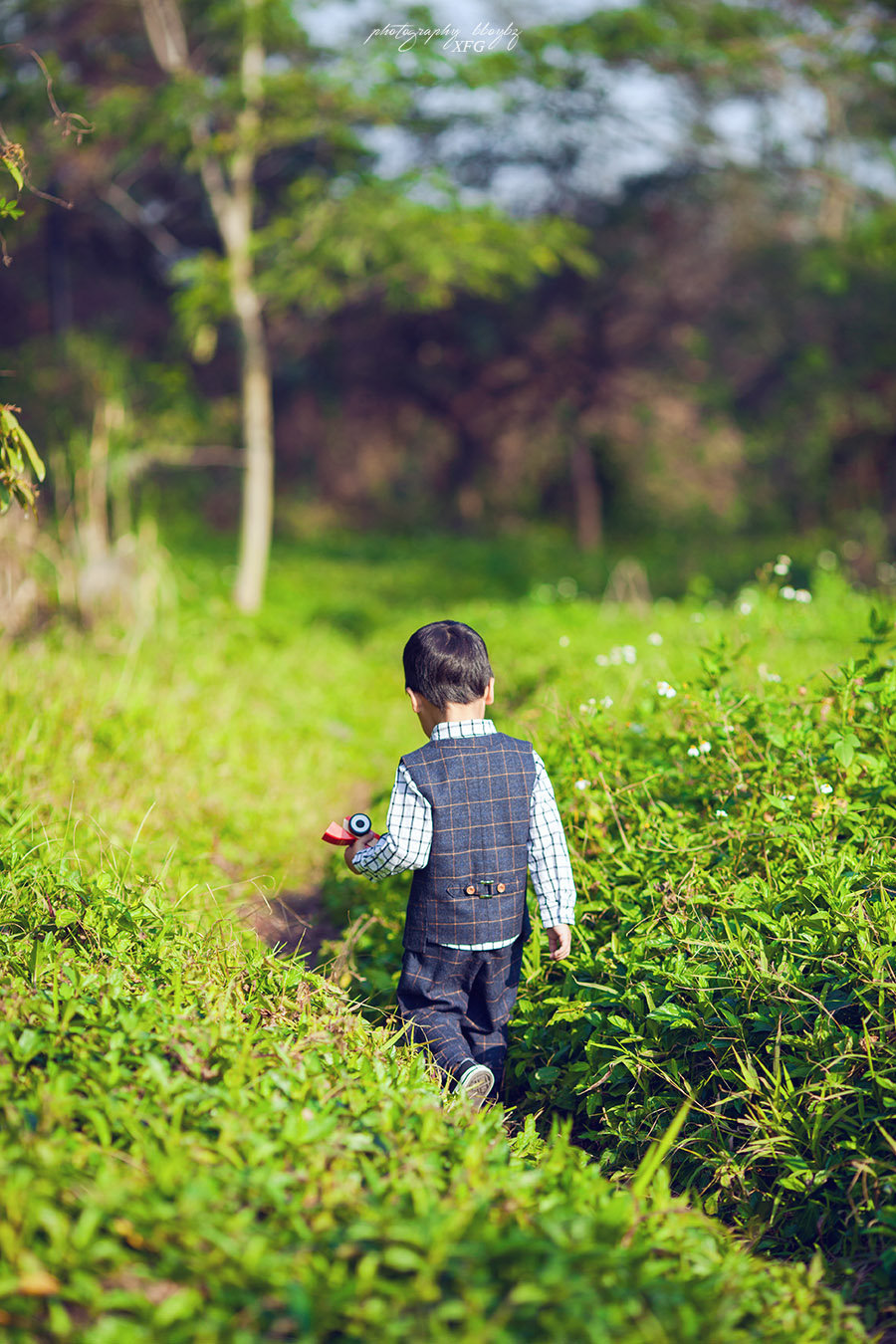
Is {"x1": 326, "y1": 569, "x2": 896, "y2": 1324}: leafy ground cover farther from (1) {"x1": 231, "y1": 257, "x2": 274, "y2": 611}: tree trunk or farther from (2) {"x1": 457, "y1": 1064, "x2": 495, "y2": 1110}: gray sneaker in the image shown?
(1) {"x1": 231, "y1": 257, "x2": 274, "y2": 611}: tree trunk

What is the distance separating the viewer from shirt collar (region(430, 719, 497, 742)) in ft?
8.76

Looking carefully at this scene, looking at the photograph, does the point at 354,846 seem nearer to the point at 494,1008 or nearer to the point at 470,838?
the point at 470,838

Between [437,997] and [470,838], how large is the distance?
47 cm

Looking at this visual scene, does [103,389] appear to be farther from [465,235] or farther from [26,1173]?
[26,1173]

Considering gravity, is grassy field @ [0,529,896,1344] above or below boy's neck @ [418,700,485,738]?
below

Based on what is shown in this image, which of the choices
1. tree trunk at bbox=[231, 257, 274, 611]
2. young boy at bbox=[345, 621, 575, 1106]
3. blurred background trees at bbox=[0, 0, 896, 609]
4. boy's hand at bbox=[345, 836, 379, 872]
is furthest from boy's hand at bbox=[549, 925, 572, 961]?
tree trunk at bbox=[231, 257, 274, 611]

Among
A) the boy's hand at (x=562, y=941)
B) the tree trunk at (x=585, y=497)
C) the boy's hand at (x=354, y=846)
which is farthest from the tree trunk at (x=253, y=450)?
the tree trunk at (x=585, y=497)

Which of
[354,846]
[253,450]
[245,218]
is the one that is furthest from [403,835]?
[245,218]

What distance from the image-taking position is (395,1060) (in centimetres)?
247

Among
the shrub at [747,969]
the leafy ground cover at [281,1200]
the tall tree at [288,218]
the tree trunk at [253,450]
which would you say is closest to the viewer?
the leafy ground cover at [281,1200]

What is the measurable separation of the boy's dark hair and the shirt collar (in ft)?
0.18

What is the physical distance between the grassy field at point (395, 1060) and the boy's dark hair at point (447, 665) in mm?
798

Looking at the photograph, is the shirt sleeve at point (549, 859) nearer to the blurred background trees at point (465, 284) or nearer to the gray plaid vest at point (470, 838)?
the gray plaid vest at point (470, 838)

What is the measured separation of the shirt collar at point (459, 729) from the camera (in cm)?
267
